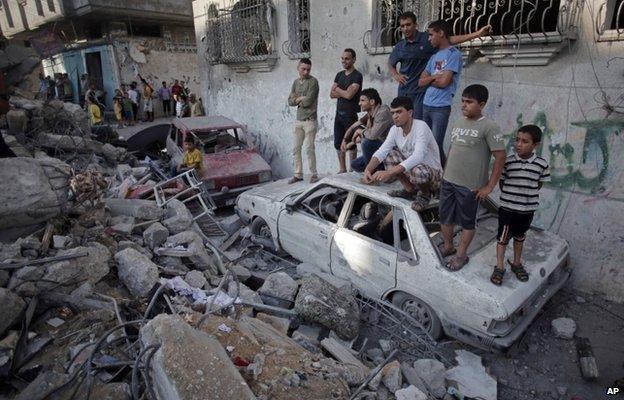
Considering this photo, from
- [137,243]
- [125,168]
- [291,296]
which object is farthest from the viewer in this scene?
[125,168]

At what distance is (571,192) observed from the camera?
4.79m

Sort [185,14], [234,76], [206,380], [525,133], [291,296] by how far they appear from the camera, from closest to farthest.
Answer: [206,380] → [525,133] → [291,296] → [234,76] → [185,14]

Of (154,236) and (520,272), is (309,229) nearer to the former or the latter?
(154,236)

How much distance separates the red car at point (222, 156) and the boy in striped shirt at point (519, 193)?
15.8 feet

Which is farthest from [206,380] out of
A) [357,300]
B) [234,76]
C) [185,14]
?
[185,14]

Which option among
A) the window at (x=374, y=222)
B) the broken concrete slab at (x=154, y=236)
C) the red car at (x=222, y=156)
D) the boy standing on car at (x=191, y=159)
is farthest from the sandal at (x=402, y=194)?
the boy standing on car at (x=191, y=159)

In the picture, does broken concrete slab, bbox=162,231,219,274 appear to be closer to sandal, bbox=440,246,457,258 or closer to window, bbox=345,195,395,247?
window, bbox=345,195,395,247

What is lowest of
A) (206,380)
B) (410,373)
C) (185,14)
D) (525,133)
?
(410,373)

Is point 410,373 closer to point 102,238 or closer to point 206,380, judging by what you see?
point 206,380

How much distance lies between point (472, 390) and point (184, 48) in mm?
21308

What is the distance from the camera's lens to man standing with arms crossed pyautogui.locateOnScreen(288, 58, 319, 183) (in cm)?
636

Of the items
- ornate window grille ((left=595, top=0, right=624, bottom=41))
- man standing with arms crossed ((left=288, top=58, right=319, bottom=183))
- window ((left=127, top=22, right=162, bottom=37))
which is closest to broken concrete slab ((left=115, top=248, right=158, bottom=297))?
man standing with arms crossed ((left=288, top=58, right=319, bottom=183))

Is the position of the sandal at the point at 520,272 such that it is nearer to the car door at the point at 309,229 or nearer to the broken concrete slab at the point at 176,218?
the car door at the point at 309,229

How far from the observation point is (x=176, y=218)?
5.51 metres
